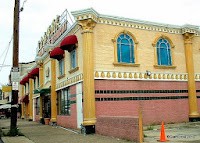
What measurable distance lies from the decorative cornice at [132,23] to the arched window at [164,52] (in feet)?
2.78

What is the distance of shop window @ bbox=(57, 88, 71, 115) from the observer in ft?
61.3

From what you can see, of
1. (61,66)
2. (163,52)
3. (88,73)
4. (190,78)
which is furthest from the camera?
(61,66)

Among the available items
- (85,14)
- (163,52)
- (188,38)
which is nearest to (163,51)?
(163,52)

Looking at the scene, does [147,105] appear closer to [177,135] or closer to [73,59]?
[177,135]

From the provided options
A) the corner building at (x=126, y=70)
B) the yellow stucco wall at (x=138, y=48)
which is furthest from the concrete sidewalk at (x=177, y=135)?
the yellow stucco wall at (x=138, y=48)

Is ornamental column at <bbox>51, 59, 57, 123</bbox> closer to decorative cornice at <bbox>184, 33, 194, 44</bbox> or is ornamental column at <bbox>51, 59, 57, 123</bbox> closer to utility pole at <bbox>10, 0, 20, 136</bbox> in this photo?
utility pole at <bbox>10, 0, 20, 136</bbox>

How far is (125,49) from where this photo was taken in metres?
17.0

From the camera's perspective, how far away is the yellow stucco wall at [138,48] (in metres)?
15.9

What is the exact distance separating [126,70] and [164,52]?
3575 millimetres

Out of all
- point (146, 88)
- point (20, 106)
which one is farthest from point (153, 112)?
point (20, 106)

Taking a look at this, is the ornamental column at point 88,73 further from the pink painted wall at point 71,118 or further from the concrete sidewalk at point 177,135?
the concrete sidewalk at point 177,135

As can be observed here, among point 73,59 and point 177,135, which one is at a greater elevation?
point 73,59

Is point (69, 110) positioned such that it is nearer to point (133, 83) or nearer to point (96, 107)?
point (96, 107)

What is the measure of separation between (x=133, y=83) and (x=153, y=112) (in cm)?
233
